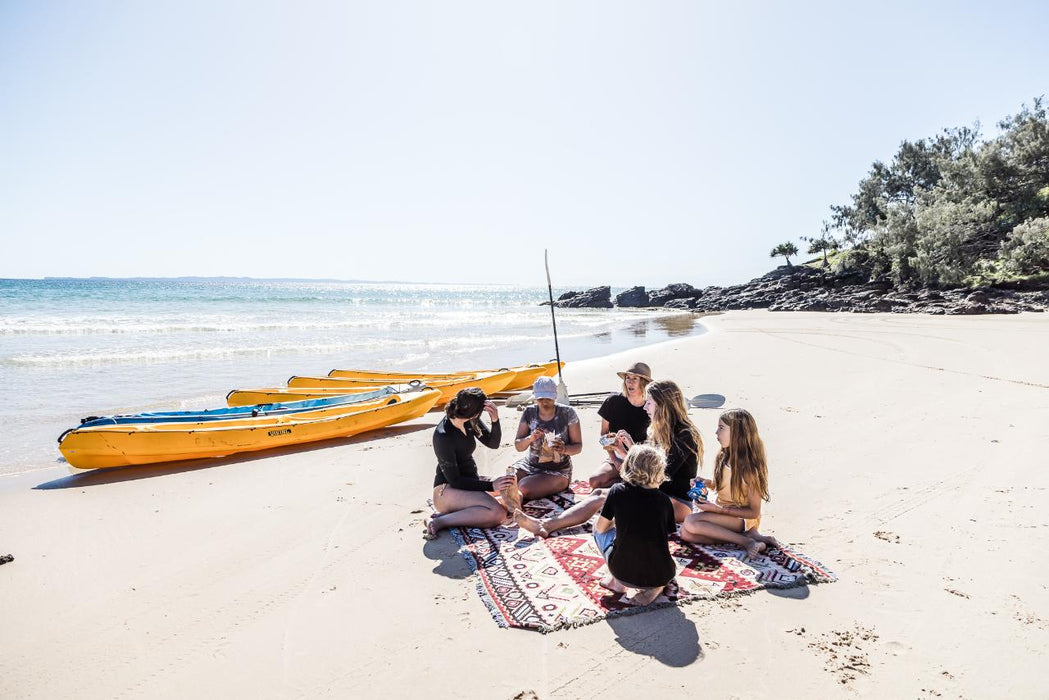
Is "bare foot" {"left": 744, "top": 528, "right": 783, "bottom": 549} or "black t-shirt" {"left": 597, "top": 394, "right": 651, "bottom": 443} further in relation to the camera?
"black t-shirt" {"left": 597, "top": 394, "right": 651, "bottom": 443}

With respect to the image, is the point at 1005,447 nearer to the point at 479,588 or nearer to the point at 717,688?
the point at 717,688

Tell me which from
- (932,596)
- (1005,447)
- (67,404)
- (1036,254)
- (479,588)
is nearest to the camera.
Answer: (932,596)

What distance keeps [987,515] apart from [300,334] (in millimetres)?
27329

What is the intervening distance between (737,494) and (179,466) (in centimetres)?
735

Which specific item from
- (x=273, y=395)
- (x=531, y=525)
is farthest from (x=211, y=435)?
(x=531, y=525)

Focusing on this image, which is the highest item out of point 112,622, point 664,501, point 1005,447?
point 664,501

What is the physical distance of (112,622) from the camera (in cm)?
381

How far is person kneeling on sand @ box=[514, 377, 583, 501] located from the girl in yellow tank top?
1.37 m

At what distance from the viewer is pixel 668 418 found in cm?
470

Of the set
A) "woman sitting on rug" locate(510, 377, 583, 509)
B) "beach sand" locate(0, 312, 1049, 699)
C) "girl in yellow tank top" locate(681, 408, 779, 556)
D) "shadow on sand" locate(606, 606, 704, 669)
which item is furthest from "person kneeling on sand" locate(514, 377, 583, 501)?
"shadow on sand" locate(606, 606, 704, 669)

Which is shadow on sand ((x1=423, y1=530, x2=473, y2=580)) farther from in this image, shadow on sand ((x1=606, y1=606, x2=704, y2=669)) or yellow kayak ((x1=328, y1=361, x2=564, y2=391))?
yellow kayak ((x1=328, y1=361, x2=564, y2=391))

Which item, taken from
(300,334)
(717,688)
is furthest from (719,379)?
(300,334)

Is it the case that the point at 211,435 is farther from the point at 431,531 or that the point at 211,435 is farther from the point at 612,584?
the point at 612,584

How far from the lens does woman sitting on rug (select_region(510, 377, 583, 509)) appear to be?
5395 mm
